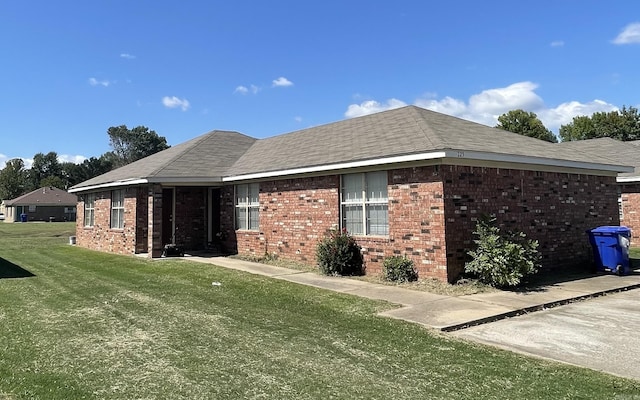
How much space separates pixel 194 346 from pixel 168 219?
1178cm

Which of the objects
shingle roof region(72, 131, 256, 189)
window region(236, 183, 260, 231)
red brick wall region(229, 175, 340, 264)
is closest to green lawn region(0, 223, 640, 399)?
red brick wall region(229, 175, 340, 264)

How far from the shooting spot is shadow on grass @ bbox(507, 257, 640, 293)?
9134 mm

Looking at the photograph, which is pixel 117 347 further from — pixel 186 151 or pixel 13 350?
pixel 186 151

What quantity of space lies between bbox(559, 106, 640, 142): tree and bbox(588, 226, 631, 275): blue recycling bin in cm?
4410

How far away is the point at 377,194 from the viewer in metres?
10.9

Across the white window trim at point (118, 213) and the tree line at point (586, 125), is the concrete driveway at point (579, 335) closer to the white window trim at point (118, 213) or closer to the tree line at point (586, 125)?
the white window trim at point (118, 213)

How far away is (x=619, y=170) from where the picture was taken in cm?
1332

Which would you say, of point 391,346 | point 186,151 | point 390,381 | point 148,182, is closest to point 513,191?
point 391,346

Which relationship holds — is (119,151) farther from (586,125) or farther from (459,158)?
(459,158)

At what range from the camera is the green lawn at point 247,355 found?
160 inches

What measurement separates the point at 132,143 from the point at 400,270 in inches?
4061

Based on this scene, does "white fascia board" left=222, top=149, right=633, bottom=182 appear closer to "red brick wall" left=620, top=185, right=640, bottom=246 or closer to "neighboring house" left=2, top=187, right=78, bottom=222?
"red brick wall" left=620, top=185, right=640, bottom=246

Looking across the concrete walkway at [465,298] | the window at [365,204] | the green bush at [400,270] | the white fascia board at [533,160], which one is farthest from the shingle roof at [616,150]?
the green bush at [400,270]

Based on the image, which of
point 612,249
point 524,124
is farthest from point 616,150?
point 524,124
